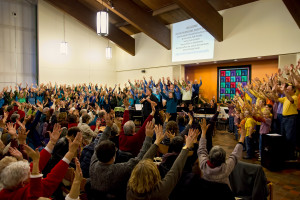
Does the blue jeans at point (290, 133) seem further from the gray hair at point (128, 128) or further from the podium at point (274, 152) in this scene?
the gray hair at point (128, 128)

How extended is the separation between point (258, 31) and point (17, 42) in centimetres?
1088

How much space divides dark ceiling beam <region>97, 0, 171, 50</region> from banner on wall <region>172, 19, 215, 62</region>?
1.41ft

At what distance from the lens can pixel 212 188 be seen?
189cm

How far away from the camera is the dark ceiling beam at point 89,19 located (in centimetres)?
1075

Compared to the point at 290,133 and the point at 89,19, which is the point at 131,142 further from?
the point at 89,19

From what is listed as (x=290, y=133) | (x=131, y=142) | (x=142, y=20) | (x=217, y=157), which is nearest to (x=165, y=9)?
(x=142, y=20)

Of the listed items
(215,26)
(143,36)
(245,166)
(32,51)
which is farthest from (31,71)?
(245,166)

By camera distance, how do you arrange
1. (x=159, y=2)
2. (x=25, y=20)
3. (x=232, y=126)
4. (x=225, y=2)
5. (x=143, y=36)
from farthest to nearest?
(x=143, y=36) → (x=25, y=20) → (x=159, y=2) → (x=225, y=2) → (x=232, y=126)

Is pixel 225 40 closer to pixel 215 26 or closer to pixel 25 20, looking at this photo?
pixel 215 26

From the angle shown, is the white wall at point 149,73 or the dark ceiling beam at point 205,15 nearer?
the dark ceiling beam at point 205,15

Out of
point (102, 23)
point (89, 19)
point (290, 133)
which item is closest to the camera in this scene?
point (290, 133)

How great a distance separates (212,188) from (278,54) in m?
7.50

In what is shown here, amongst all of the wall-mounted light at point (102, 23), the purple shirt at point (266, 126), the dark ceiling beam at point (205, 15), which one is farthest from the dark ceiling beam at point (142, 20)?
the purple shirt at point (266, 126)

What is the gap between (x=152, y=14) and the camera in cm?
1040
